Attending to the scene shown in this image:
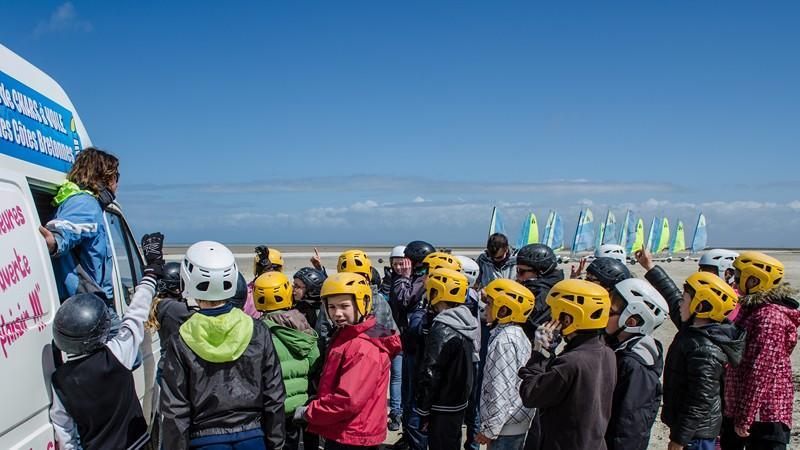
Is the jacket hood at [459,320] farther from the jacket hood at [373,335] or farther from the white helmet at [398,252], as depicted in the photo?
the white helmet at [398,252]

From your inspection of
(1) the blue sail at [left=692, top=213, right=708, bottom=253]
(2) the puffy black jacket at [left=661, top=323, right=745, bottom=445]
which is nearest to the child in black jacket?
(2) the puffy black jacket at [left=661, top=323, right=745, bottom=445]

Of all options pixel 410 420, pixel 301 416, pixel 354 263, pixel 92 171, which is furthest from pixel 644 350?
pixel 92 171

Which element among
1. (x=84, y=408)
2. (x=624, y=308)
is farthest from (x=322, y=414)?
(x=624, y=308)

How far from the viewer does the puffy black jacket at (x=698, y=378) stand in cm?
429

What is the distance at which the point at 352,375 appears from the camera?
3.93 meters

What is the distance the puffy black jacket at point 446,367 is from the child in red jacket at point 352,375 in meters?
0.72

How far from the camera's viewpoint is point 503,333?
4707 mm

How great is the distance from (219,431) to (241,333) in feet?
1.86

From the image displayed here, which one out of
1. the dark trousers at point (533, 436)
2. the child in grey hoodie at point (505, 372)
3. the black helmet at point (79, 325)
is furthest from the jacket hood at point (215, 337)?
the dark trousers at point (533, 436)

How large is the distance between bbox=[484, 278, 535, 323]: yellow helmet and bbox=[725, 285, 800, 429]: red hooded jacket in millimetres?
1904

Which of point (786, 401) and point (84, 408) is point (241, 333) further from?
point (786, 401)

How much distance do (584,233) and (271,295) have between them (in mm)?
52635

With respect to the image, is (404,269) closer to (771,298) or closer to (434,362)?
(434,362)

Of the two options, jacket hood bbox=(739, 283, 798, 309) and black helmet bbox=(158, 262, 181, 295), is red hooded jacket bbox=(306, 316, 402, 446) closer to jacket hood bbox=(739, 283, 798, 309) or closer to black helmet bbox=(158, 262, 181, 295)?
black helmet bbox=(158, 262, 181, 295)
